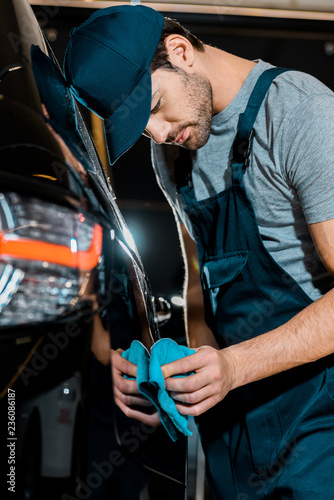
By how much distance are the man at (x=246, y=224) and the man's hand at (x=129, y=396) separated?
0.10 meters

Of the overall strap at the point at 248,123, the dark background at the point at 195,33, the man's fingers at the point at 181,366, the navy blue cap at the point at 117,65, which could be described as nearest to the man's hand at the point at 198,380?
the man's fingers at the point at 181,366

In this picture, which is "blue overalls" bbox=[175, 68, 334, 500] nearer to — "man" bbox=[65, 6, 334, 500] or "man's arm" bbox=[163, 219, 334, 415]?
"man" bbox=[65, 6, 334, 500]

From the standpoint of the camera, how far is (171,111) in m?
1.17

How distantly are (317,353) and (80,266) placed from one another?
0.60 metres

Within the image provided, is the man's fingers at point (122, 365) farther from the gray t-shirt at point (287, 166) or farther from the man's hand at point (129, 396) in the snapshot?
the gray t-shirt at point (287, 166)

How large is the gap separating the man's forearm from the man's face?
0.51 meters

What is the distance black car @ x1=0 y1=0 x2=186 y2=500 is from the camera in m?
0.49

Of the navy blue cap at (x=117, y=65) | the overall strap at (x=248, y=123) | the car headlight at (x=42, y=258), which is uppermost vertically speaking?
the navy blue cap at (x=117, y=65)

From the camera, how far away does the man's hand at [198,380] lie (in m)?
0.79

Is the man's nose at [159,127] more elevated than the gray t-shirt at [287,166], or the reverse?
the man's nose at [159,127]

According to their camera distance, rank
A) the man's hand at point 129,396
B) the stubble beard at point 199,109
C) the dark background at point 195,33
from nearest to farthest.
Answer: the man's hand at point 129,396, the stubble beard at point 199,109, the dark background at point 195,33

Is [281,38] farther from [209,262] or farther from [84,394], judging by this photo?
[84,394]

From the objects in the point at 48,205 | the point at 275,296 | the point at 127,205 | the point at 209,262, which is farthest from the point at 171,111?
the point at 127,205

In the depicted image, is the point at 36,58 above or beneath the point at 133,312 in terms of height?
above
